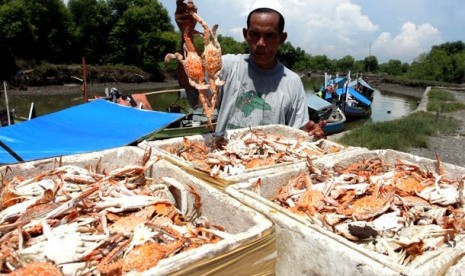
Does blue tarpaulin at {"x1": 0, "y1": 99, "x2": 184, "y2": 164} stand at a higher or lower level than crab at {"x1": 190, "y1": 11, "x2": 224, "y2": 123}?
lower

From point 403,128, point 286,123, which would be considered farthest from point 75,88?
point 286,123

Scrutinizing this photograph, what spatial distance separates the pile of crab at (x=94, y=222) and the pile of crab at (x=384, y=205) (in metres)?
0.62

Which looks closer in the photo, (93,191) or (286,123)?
(93,191)

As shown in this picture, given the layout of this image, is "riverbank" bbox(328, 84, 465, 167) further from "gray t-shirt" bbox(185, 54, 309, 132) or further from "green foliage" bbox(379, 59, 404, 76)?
"green foliage" bbox(379, 59, 404, 76)

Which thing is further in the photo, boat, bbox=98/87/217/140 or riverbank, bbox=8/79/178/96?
riverbank, bbox=8/79/178/96

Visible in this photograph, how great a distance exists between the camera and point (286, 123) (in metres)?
3.87

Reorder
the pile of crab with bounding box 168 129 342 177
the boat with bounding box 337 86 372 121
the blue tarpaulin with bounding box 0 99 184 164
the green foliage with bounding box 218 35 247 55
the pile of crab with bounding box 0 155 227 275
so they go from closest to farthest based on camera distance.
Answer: the pile of crab with bounding box 0 155 227 275 → the pile of crab with bounding box 168 129 342 177 → the blue tarpaulin with bounding box 0 99 184 164 → the boat with bounding box 337 86 372 121 → the green foliage with bounding box 218 35 247 55

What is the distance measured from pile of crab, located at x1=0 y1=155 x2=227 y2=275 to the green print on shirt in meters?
1.49

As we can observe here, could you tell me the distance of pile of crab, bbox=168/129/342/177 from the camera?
2682 mm

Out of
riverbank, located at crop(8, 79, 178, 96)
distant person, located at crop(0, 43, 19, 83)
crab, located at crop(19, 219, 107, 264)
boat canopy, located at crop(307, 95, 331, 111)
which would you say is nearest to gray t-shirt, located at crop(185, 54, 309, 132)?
crab, located at crop(19, 219, 107, 264)

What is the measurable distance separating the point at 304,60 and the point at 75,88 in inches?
3512

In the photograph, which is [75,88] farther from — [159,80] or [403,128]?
[403,128]

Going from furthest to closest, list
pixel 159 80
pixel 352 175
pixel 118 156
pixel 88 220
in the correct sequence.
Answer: pixel 159 80
pixel 118 156
pixel 352 175
pixel 88 220

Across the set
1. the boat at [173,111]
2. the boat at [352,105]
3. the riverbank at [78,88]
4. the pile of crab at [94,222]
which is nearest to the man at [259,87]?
the pile of crab at [94,222]
